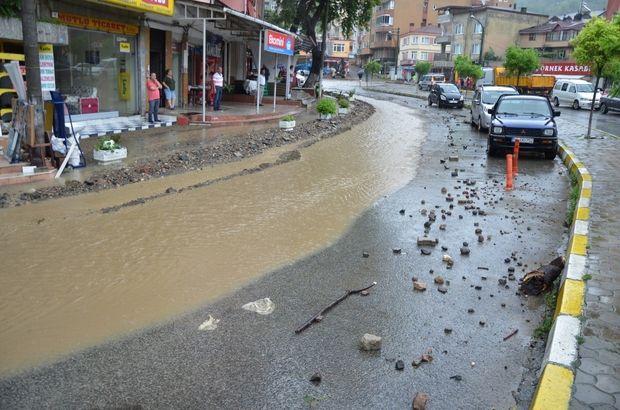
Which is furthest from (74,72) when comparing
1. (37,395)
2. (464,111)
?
(464,111)

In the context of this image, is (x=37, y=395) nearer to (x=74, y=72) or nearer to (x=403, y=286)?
(x=403, y=286)

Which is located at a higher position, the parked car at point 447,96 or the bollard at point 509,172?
the parked car at point 447,96

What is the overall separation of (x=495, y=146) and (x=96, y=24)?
11926 millimetres

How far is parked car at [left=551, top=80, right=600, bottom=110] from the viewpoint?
34.2 metres

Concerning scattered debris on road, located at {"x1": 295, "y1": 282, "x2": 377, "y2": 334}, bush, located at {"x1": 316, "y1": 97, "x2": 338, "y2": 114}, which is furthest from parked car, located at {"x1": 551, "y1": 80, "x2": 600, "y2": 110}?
scattered debris on road, located at {"x1": 295, "y1": 282, "x2": 377, "y2": 334}

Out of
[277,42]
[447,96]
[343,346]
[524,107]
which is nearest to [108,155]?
[343,346]

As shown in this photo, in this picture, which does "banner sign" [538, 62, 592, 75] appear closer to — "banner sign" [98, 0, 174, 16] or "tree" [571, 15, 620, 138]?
"tree" [571, 15, 620, 138]

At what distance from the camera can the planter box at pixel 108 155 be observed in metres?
11.6

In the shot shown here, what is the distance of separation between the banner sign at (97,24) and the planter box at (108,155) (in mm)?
5658

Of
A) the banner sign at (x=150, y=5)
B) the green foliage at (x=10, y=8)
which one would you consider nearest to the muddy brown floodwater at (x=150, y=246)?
the green foliage at (x=10, y=8)

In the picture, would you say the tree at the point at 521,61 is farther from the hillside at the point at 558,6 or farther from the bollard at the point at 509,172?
the hillside at the point at 558,6

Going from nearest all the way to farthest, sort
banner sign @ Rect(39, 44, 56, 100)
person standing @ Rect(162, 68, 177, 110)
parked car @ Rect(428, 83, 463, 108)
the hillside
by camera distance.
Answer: banner sign @ Rect(39, 44, 56, 100) → person standing @ Rect(162, 68, 177, 110) → parked car @ Rect(428, 83, 463, 108) → the hillside

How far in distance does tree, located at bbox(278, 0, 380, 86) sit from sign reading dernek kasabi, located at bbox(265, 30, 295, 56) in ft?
39.1

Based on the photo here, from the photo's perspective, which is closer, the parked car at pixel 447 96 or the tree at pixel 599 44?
the tree at pixel 599 44
